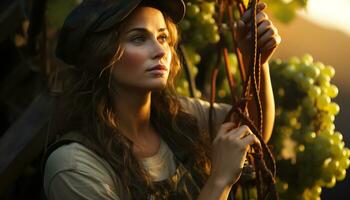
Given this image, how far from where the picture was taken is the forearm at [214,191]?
5.56 feet

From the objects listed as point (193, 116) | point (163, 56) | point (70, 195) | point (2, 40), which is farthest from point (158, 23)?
point (2, 40)

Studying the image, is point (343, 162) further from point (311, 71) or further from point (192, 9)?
point (192, 9)

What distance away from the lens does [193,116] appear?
6.95 ft

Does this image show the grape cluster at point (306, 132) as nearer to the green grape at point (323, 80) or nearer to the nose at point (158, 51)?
the green grape at point (323, 80)

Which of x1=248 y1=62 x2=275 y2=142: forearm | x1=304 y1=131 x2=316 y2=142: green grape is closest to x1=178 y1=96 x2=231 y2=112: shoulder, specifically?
x1=248 y1=62 x2=275 y2=142: forearm

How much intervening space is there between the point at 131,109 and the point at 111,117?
0.20 ft

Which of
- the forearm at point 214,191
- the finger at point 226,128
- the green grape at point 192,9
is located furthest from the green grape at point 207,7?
the forearm at point 214,191

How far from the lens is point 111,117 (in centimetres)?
192

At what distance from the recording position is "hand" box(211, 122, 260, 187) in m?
1.68

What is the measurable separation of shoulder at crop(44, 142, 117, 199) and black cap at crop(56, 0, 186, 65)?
0.88 ft

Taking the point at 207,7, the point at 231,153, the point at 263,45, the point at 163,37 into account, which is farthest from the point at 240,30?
the point at 207,7

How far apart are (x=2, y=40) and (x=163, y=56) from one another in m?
0.98

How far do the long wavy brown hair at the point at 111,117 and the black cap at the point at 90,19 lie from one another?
0.03 metres

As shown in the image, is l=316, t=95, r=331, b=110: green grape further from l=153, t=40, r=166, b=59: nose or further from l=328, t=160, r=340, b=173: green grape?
l=153, t=40, r=166, b=59: nose
